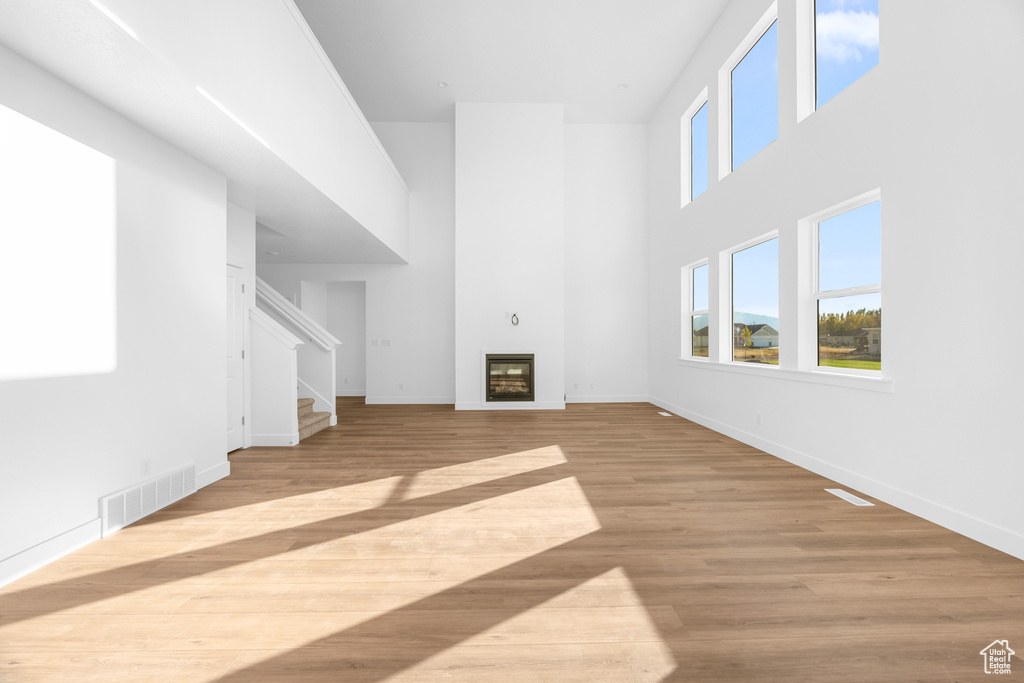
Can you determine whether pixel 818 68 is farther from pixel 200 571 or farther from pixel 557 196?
pixel 200 571

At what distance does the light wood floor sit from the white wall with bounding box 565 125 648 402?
4.79 m

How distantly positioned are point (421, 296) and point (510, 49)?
169 inches

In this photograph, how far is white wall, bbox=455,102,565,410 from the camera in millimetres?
7551

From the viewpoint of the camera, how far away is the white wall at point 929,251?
2.36 m

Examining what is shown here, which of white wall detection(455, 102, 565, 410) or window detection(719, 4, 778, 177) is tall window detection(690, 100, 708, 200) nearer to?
window detection(719, 4, 778, 177)

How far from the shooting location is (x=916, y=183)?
113 inches

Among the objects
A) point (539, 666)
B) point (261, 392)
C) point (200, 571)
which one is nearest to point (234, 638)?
point (200, 571)

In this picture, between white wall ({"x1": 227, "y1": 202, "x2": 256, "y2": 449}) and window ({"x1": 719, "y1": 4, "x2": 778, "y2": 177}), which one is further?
window ({"x1": 719, "y1": 4, "x2": 778, "y2": 177})

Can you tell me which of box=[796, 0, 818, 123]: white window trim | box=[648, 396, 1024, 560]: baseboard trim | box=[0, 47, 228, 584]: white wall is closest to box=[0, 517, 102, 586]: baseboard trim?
box=[0, 47, 228, 584]: white wall

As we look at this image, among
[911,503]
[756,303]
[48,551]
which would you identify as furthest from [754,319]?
[48,551]

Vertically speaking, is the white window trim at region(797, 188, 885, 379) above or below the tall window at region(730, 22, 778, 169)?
below

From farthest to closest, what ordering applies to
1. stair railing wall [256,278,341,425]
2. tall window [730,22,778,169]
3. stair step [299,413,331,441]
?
stair railing wall [256,278,341,425] → stair step [299,413,331,441] → tall window [730,22,778,169]

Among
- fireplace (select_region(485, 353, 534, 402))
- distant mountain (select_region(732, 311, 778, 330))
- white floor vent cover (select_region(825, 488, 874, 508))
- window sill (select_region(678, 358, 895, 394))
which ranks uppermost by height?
distant mountain (select_region(732, 311, 778, 330))

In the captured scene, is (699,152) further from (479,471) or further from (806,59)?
(479,471)
